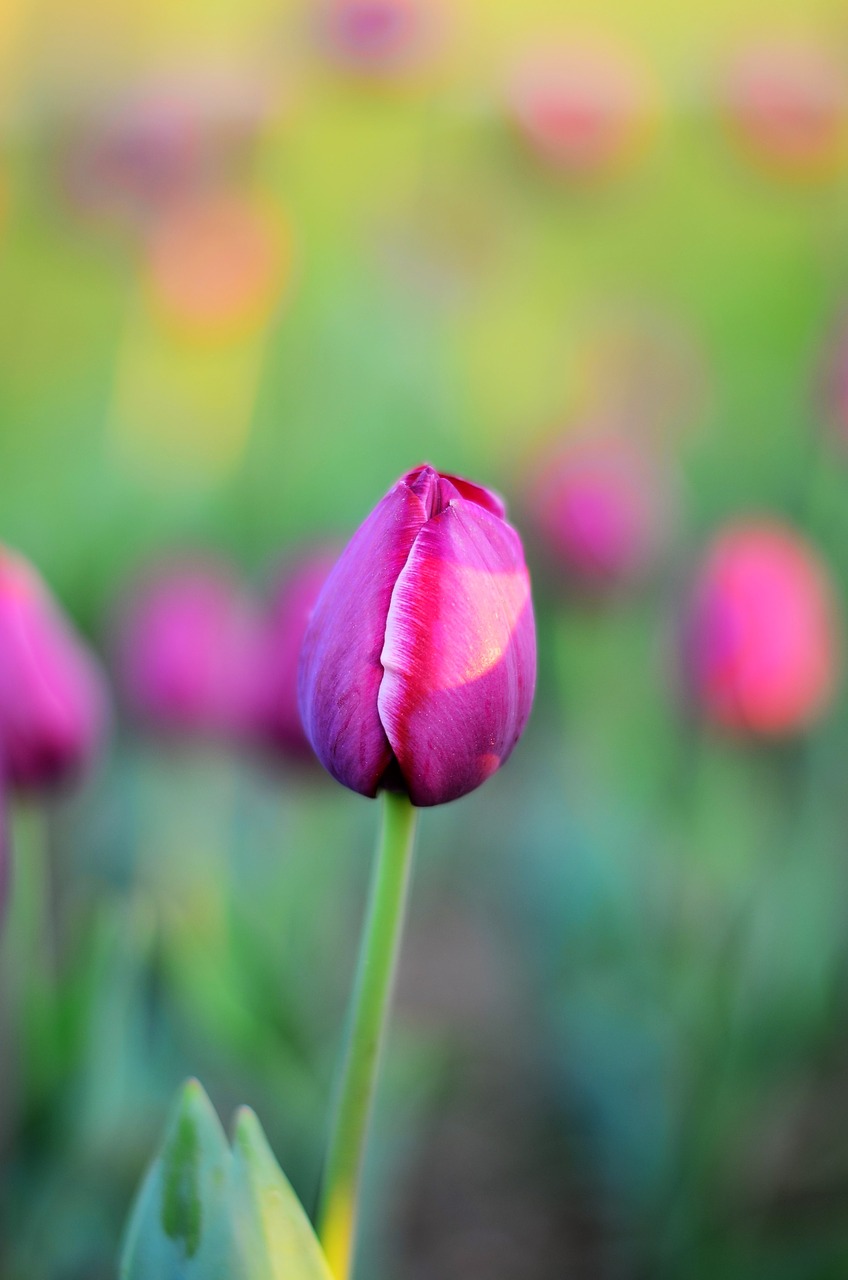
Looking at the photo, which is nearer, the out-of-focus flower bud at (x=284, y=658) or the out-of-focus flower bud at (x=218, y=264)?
the out-of-focus flower bud at (x=284, y=658)

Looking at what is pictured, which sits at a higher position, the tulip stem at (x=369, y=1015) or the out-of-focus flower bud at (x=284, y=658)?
the out-of-focus flower bud at (x=284, y=658)

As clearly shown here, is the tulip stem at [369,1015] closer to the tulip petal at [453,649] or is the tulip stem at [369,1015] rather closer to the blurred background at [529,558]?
the tulip petal at [453,649]

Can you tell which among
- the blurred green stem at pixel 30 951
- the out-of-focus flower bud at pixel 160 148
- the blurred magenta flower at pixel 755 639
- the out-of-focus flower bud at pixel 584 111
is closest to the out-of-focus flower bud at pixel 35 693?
the blurred green stem at pixel 30 951

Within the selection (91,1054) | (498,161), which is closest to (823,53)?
(498,161)

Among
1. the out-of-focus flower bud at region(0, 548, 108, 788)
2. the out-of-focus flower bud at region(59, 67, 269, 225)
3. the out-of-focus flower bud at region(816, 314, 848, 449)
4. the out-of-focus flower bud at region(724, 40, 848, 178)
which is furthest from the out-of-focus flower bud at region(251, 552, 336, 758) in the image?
the out-of-focus flower bud at region(724, 40, 848, 178)

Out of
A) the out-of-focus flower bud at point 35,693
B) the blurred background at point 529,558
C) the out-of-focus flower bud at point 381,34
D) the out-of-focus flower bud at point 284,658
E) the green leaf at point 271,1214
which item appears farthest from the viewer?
the out-of-focus flower bud at point 381,34

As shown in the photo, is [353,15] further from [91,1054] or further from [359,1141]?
[359,1141]

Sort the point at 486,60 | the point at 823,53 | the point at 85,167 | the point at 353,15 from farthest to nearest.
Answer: the point at 486,60
the point at 823,53
the point at 85,167
the point at 353,15
